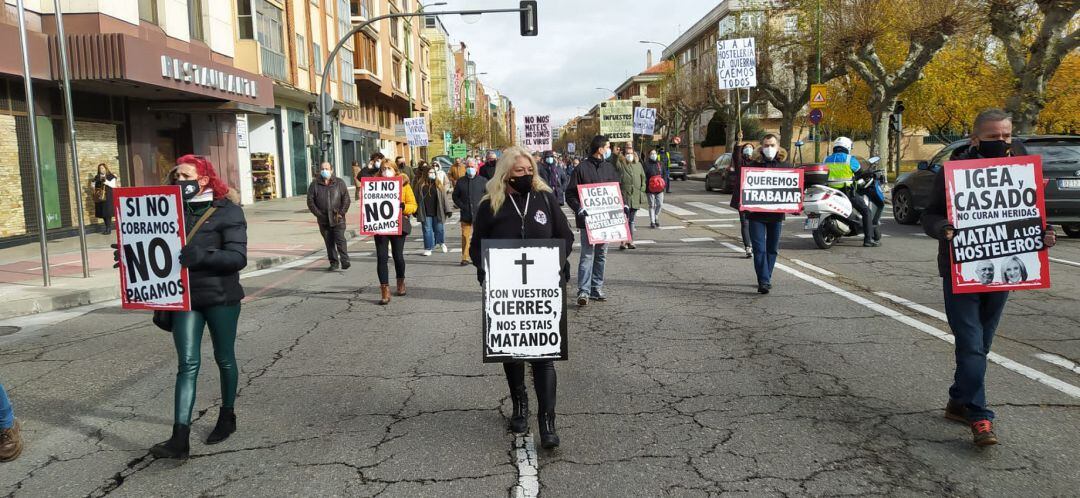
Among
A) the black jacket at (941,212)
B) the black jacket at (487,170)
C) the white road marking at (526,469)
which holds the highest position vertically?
the black jacket at (487,170)

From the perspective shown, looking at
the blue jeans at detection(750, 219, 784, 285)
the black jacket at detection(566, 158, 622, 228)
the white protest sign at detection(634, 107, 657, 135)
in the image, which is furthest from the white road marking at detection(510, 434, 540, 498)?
the white protest sign at detection(634, 107, 657, 135)

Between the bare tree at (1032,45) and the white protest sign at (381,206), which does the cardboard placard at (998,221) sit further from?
the bare tree at (1032,45)

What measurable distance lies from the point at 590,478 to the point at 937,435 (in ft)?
6.47

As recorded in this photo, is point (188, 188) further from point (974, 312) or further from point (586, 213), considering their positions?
point (586, 213)

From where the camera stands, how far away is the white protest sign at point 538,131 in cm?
2908

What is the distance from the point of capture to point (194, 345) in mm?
4305

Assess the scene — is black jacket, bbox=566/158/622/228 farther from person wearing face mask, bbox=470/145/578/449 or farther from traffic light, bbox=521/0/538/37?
traffic light, bbox=521/0/538/37

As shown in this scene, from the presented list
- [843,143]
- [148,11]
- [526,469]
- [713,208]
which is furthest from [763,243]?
[148,11]

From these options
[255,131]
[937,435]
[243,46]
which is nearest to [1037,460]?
[937,435]

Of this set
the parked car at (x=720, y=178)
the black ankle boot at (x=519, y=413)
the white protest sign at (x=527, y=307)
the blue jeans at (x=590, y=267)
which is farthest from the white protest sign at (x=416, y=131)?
the white protest sign at (x=527, y=307)

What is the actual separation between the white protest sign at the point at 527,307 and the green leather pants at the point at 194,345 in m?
1.50

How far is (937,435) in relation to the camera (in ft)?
14.0

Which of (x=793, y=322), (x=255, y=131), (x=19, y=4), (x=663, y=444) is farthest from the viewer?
(x=255, y=131)

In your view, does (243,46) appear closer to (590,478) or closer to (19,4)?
(19,4)
